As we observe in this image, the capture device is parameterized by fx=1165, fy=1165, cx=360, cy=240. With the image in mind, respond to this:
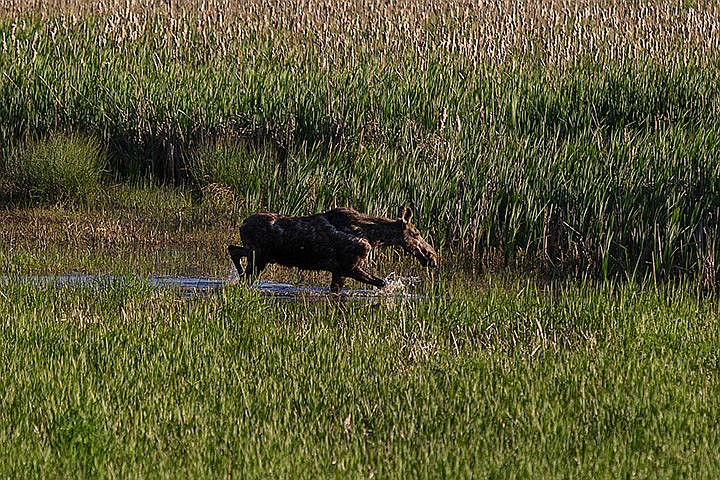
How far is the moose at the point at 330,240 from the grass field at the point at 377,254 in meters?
0.29

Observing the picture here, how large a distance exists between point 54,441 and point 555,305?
3.94 m

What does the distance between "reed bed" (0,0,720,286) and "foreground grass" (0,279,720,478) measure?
1.50 metres

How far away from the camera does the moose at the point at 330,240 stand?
8.52m

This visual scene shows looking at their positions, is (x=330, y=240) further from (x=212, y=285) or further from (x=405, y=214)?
(x=212, y=285)

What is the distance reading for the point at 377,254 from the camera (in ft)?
33.7

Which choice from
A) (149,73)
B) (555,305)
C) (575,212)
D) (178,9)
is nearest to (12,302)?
(555,305)

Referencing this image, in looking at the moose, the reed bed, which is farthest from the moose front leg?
the reed bed

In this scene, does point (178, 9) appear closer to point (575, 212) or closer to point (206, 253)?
point (206, 253)

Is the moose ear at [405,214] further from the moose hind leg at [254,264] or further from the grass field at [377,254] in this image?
the moose hind leg at [254,264]

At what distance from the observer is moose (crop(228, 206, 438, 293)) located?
8516mm

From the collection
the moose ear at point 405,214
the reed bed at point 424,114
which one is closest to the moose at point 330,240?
the moose ear at point 405,214

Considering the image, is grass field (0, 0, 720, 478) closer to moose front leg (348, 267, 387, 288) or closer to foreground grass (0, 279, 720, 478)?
foreground grass (0, 279, 720, 478)

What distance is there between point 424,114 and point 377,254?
384 cm

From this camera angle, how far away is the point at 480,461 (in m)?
4.79
